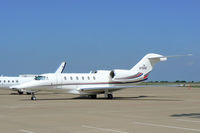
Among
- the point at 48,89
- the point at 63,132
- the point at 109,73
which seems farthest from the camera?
the point at 109,73

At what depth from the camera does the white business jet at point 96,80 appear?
28578 millimetres

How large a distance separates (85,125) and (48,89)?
679 inches

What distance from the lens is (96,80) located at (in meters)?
31.3

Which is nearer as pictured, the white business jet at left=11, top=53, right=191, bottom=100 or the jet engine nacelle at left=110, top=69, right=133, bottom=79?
the white business jet at left=11, top=53, right=191, bottom=100

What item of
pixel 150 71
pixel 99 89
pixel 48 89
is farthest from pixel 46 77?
pixel 150 71

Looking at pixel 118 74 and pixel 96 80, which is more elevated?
pixel 118 74

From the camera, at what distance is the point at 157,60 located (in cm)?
3266

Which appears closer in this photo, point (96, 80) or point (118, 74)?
point (118, 74)

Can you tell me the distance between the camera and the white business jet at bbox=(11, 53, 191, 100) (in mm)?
28578

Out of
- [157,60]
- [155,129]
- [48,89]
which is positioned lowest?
[155,129]

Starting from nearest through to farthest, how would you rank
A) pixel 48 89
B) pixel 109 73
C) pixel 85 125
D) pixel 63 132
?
pixel 63 132, pixel 85 125, pixel 48 89, pixel 109 73

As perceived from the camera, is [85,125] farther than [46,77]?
No

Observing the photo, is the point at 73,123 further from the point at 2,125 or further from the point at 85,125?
the point at 2,125

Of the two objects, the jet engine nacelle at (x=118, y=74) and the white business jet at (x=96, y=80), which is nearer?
the white business jet at (x=96, y=80)
